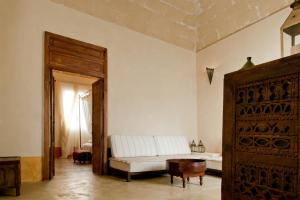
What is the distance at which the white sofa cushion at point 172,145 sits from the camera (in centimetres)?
670

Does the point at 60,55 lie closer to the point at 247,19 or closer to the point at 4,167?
the point at 4,167

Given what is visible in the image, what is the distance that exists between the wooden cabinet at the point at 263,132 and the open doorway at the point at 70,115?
30.2 ft

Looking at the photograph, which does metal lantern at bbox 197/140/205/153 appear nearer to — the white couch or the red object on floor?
the white couch

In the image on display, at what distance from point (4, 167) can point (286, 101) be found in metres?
4.13

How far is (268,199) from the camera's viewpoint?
1.09 meters

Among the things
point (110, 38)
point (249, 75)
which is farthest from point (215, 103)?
point (249, 75)

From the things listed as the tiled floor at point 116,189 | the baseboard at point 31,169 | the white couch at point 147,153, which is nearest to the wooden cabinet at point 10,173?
the tiled floor at point 116,189

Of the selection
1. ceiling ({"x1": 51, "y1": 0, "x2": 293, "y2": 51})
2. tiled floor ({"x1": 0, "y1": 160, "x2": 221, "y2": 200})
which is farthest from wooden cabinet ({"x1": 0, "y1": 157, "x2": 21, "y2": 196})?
ceiling ({"x1": 51, "y1": 0, "x2": 293, "y2": 51})

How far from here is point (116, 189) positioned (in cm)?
454

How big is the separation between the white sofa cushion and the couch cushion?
18cm

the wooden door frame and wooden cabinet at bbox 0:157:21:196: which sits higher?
the wooden door frame

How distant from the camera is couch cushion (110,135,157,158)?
5966mm

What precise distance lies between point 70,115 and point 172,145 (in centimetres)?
529

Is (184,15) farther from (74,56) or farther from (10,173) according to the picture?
(10,173)
